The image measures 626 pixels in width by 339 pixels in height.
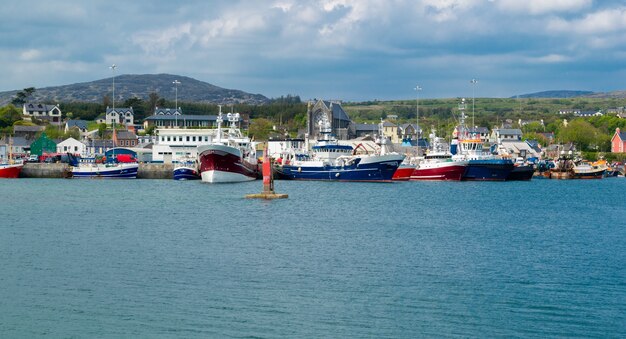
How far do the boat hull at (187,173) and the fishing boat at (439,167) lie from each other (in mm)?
21225

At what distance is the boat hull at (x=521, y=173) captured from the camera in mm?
89325

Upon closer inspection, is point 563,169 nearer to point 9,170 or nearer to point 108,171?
point 108,171

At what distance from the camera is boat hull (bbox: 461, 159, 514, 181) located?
276ft

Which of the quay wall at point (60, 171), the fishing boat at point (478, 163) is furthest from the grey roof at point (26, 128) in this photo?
the fishing boat at point (478, 163)

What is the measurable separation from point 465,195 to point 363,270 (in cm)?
3738

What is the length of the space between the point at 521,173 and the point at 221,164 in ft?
108

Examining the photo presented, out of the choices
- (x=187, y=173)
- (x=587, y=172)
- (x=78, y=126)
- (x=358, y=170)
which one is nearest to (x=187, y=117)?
(x=78, y=126)

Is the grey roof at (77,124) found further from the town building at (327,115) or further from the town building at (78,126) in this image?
the town building at (327,115)

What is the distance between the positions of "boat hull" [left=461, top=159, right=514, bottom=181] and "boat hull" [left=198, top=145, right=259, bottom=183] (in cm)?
2175

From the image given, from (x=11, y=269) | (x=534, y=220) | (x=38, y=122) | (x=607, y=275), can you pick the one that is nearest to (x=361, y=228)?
(x=534, y=220)

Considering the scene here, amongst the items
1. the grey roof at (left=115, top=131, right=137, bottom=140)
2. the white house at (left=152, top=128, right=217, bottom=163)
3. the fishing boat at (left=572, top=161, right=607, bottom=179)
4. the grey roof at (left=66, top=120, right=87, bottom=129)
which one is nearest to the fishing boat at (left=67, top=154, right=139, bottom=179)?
the white house at (left=152, top=128, right=217, bottom=163)

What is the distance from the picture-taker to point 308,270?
30.7m

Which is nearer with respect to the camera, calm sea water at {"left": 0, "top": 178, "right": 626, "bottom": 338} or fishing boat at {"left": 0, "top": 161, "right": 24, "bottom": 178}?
calm sea water at {"left": 0, "top": 178, "right": 626, "bottom": 338}

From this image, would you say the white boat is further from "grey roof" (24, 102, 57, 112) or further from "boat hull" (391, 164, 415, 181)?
"grey roof" (24, 102, 57, 112)
